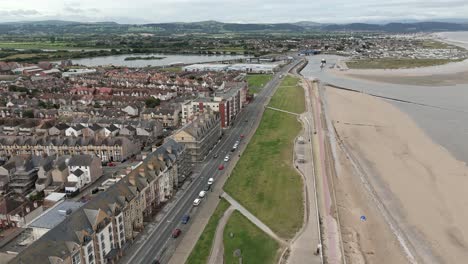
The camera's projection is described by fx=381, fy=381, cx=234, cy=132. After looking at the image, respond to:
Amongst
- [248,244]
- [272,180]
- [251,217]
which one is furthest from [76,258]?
[272,180]

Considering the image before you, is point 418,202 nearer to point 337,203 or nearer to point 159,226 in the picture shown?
point 337,203

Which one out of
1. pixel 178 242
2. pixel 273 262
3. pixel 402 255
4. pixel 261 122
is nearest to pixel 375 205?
pixel 402 255

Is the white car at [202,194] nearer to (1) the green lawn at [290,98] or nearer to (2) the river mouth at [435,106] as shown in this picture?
(2) the river mouth at [435,106]

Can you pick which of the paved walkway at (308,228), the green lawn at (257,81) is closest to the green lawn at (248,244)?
the paved walkway at (308,228)

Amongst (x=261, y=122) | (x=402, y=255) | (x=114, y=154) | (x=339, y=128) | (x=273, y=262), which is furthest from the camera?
(x=261, y=122)

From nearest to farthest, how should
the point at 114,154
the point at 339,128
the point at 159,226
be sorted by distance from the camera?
1. the point at 159,226
2. the point at 114,154
3. the point at 339,128

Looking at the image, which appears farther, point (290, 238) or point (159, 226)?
point (159, 226)
